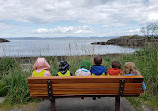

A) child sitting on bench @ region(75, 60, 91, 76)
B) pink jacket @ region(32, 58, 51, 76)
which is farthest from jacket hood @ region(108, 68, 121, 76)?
pink jacket @ region(32, 58, 51, 76)

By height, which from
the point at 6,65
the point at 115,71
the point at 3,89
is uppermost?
the point at 115,71

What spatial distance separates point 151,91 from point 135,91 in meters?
→ 1.35

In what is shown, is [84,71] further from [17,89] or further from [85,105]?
[17,89]

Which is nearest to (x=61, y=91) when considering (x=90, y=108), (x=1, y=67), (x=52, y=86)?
(x=52, y=86)

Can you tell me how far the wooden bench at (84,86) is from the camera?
2.49 metres

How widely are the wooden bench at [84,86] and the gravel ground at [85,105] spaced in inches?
27.2

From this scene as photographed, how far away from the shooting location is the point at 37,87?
2.57 meters

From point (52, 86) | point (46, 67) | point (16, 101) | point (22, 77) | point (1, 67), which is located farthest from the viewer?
point (1, 67)

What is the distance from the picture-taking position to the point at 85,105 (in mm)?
3338

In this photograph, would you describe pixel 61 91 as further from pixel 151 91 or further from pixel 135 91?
pixel 151 91

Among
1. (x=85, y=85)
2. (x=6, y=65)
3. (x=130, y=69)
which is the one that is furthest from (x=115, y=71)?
(x=6, y=65)

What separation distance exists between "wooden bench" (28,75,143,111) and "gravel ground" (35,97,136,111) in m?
0.69

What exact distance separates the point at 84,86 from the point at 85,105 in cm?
97

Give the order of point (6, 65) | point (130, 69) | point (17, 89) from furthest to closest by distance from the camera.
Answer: point (6, 65)
point (17, 89)
point (130, 69)
